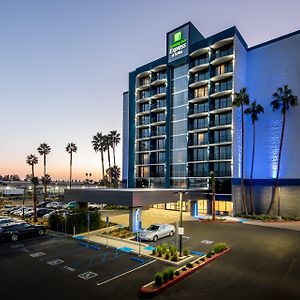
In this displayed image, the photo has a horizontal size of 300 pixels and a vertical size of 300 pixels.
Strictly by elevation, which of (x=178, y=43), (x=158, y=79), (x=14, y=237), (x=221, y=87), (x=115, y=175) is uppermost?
(x=178, y=43)

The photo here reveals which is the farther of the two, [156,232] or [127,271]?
[156,232]

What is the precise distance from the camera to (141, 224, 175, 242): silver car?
2562 cm

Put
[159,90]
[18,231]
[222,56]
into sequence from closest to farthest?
[18,231] < [222,56] < [159,90]

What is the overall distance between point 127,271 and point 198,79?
40.8m

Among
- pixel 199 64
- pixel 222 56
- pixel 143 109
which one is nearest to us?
pixel 222 56

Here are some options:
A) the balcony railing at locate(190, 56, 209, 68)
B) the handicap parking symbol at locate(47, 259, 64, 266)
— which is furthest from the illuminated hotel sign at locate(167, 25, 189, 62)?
the handicap parking symbol at locate(47, 259, 64, 266)

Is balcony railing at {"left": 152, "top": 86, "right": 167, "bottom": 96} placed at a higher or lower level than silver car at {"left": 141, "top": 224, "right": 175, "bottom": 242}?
higher

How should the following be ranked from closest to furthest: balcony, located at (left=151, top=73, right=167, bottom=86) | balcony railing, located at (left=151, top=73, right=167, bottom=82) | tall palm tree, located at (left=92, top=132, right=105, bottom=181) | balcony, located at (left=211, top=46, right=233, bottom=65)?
balcony, located at (left=211, top=46, right=233, bottom=65), balcony, located at (left=151, top=73, right=167, bottom=86), balcony railing, located at (left=151, top=73, right=167, bottom=82), tall palm tree, located at (left=92, top=132, right=105, bottom=181)

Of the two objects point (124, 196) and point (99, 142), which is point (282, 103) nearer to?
point (124, 196)

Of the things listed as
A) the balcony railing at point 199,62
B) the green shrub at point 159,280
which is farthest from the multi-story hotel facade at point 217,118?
the green shrub at point 159,280

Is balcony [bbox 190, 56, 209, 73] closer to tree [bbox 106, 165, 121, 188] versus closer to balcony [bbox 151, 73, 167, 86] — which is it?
balcony [bbox 151, 73, 167, 86]

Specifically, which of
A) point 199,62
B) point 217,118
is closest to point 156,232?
point 217,118

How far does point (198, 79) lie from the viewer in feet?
166

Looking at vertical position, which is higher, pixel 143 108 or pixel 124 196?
pixel 143 108
